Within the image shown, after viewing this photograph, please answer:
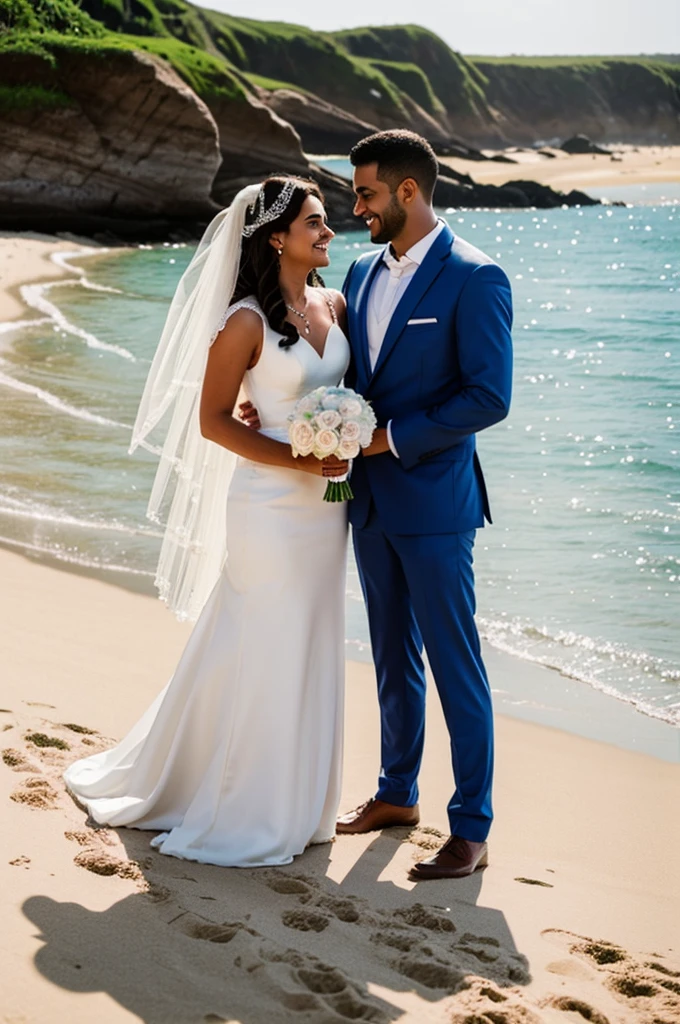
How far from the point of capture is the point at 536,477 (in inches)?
421

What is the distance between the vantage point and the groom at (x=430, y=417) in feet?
12.3

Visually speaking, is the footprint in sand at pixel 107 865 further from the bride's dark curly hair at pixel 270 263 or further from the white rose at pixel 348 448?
the bride's dark curly hair at pixel 270 263

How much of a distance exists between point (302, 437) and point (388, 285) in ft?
2.19

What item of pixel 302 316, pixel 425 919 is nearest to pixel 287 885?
pixel 425 919

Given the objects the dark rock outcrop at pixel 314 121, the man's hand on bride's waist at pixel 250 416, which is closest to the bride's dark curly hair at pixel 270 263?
the man's hand on bride's waist at pixel 250 416

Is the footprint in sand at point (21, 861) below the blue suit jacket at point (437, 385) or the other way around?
below

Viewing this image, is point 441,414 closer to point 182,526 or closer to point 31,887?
point 182,526

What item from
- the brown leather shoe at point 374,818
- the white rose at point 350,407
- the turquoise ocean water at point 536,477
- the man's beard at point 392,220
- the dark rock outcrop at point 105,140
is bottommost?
the brown leather shoe at point 374,818

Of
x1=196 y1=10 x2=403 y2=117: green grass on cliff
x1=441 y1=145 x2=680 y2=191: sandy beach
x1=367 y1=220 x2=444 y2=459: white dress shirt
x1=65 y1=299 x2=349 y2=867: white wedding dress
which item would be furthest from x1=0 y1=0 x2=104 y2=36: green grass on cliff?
x1=196 y1=10 x2=403 y2=117: green grass on cliff

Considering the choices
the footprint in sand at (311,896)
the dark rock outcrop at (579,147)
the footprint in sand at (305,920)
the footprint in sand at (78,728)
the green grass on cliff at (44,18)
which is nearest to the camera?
the footprint in sand at (305,920)

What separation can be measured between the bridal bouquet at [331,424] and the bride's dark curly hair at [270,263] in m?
0.28

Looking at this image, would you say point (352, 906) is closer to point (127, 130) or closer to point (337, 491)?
point (337, 491)

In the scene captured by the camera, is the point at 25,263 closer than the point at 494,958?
No

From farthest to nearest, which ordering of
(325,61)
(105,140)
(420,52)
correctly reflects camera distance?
(420,52)
(325,61)
(105,140)
